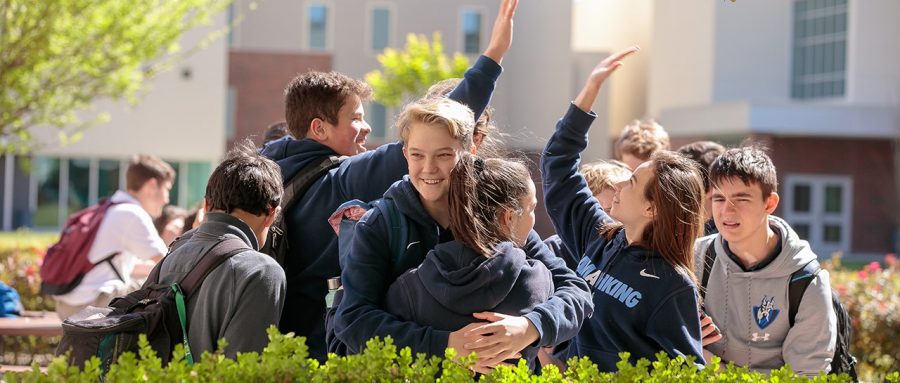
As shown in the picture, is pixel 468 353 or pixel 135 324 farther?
pixel 135 324

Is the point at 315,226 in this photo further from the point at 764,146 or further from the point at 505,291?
the point at 764,146

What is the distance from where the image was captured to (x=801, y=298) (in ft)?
14.4

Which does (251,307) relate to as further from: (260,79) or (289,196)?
(260,79)

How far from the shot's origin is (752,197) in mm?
4570

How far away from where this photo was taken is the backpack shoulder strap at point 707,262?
4.71 m

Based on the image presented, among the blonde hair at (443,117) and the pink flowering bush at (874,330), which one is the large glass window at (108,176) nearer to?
the pink flowering bush at (874,330)

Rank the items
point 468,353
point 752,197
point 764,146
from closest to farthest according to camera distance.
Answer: point 468,353, point 752,197, point 764,146

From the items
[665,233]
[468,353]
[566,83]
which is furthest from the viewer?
[566,83]

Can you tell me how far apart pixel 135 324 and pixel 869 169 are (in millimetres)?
35367

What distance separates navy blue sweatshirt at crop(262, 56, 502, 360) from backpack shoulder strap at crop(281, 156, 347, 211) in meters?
0.02

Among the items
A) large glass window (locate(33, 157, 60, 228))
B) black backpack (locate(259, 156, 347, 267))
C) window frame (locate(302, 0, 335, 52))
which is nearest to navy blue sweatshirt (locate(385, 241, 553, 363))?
black backpack (locate(259, 156, 347, 267))

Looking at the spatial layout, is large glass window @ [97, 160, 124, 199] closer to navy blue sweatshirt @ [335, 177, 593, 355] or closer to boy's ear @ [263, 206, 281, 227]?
boy's ear @ [263, 206, 281, 227]

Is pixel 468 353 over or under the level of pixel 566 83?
under

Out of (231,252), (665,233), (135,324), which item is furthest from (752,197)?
(135,324)
